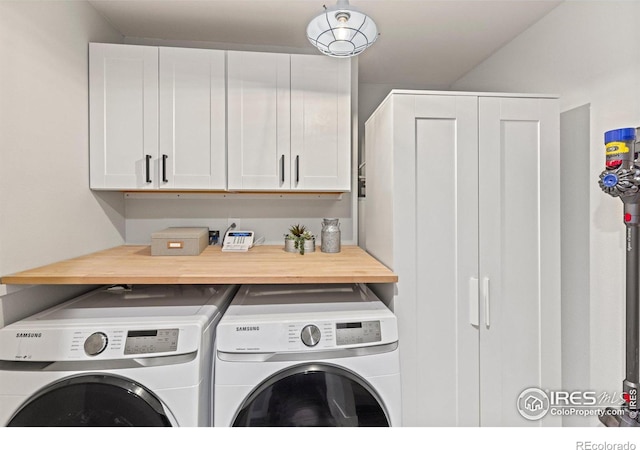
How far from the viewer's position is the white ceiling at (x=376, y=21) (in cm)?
179

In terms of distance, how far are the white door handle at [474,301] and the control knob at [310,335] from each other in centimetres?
78

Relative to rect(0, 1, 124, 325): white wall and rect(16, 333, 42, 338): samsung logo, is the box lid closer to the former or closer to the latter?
rect(0, 1, 124, 325): white wall

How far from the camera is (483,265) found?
160cm

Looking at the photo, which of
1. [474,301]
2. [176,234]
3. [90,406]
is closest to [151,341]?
[90,406]

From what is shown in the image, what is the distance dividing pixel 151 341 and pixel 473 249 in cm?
147

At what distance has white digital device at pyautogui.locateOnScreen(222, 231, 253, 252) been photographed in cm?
207

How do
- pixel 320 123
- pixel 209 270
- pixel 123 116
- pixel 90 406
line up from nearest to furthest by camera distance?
pixel 90 406 < pixel 209 270 < pixel 123 116 < pixel 320 123

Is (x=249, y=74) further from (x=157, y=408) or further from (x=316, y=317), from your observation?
(x=157, y=408)

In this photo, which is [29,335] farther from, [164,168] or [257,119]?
[257,119]

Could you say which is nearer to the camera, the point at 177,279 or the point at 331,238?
the point at 177,279

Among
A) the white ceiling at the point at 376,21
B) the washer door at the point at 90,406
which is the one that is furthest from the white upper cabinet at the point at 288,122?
the washer door at the point at 90,406

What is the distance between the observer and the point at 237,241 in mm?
2109

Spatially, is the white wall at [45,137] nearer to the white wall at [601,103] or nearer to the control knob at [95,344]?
the control knob at [95,344]

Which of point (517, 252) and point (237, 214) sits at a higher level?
point (237, 214)
